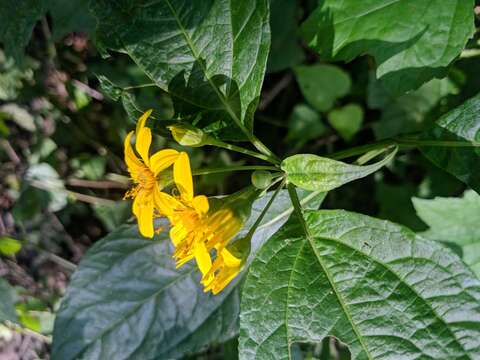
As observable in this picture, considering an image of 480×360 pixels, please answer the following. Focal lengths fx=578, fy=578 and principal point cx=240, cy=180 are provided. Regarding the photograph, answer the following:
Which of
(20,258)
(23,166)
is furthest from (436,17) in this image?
(20,258)

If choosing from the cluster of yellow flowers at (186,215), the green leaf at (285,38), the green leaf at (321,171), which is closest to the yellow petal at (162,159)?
the cluster of yellow flowers at (186,215)

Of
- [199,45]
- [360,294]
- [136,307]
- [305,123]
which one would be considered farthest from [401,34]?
[136,307]

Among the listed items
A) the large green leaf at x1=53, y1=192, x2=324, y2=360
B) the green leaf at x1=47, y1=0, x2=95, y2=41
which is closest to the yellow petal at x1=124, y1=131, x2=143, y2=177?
the large green leaf at x1=53, y1=192, x2=324, y2=360

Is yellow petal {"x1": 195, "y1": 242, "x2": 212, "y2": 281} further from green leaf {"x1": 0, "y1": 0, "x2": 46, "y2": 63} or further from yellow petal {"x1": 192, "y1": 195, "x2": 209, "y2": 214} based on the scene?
green leaf {"x1": 0, "y1": 0, "x2": 46, "y2": 63}

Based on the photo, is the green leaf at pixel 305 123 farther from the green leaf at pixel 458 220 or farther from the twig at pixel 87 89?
the twig at pixel 87 89

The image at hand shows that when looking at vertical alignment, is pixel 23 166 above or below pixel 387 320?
above

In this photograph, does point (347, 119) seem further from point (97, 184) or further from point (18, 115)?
point (18, 115)

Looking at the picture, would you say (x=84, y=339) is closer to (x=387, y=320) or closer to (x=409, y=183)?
(x=387, y=320)
